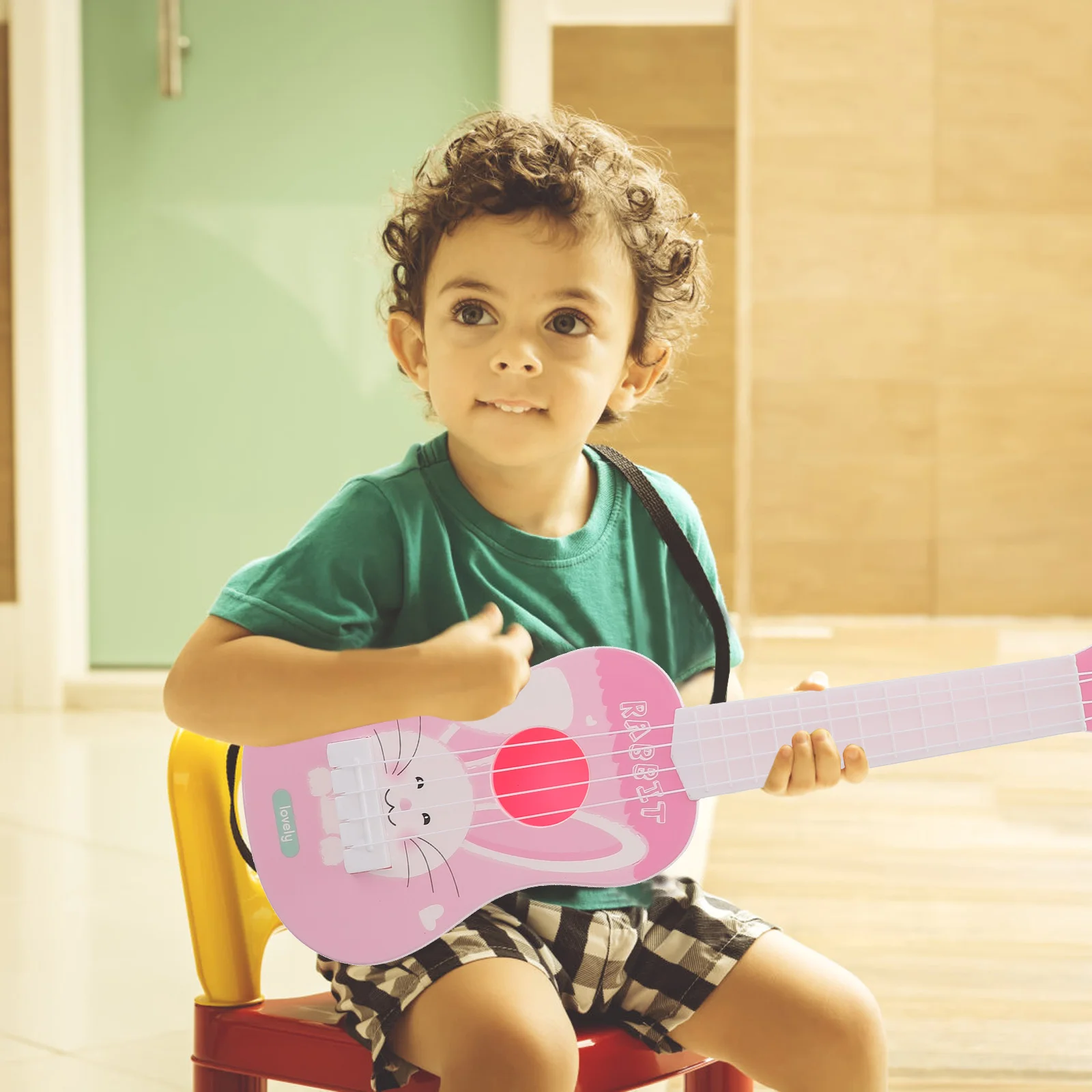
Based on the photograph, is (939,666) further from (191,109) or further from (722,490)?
(191,109)

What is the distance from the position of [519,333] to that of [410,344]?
4.8 inches

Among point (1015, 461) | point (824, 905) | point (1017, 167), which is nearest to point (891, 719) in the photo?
point (824, 905)

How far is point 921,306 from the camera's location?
334 cm

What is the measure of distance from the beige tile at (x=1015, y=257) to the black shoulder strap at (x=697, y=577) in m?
2.74

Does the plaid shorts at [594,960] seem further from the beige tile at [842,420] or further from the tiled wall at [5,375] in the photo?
the beige tile at [842,420]

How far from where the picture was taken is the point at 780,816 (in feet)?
6.14

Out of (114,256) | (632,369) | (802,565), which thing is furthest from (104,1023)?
(802,565)

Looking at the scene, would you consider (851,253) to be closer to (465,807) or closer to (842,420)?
(842,420)

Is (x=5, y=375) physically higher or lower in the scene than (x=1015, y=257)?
lower

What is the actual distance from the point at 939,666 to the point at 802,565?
0.58 metres

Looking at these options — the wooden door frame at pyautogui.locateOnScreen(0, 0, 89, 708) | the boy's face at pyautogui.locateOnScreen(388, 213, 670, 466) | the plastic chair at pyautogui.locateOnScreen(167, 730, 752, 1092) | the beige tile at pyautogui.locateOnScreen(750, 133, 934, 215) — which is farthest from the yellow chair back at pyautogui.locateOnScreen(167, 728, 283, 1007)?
the beige tile at pyautogui.locateOnScreen(750, 133, 934, 215)

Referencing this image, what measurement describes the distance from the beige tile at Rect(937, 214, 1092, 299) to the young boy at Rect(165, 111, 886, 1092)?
8.80 feet

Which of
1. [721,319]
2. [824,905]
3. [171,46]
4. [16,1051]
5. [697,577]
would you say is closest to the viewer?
[697,577]

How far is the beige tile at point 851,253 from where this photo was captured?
10.9 ft
